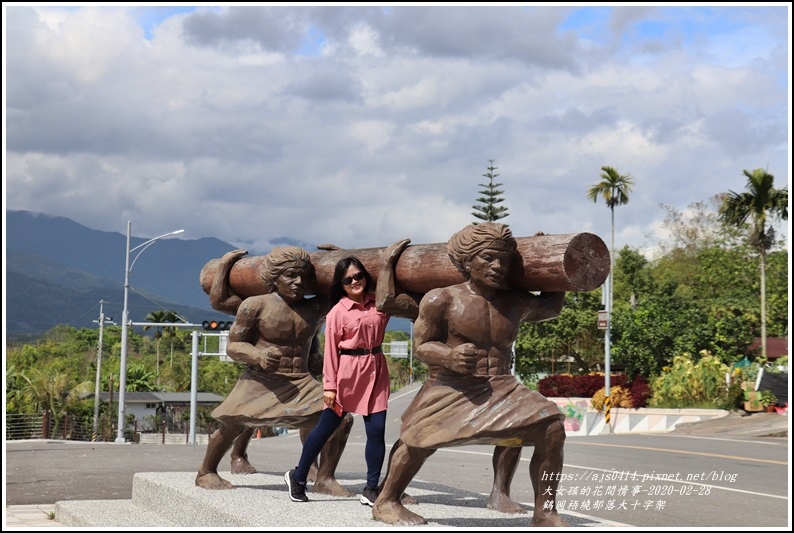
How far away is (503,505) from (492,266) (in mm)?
1758

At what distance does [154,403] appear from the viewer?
4506 cm

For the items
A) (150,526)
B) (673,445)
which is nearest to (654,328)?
(673,445)

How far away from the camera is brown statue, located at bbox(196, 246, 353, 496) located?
7398mm

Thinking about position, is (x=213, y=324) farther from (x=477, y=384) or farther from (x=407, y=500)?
(x=477, y=384)

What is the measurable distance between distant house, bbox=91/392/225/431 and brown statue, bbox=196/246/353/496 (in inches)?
1438

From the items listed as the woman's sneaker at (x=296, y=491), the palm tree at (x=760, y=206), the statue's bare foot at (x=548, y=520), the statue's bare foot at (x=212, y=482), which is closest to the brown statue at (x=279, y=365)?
the statue's bare foot at (x=212, y=482)

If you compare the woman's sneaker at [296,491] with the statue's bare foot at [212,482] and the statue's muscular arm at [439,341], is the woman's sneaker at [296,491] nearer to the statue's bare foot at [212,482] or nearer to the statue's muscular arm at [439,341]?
the statue's bare foot at [212,482]

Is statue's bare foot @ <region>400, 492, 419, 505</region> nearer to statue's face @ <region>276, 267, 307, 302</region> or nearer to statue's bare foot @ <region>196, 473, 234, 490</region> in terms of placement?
statue's bare foot @ <region>196, 473, 234, 490</region>

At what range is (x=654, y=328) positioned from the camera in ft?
101

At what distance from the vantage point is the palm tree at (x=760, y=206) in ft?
109

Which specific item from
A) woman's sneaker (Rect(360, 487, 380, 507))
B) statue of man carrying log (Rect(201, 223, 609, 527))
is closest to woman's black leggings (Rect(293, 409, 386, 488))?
woman's sneaker (Rect(360, 487, 380, 507))

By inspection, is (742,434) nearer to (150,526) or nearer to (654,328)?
(654,328)

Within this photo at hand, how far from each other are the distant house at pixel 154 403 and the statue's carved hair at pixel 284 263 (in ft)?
121

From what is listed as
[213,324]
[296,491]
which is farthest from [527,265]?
[213,324]
